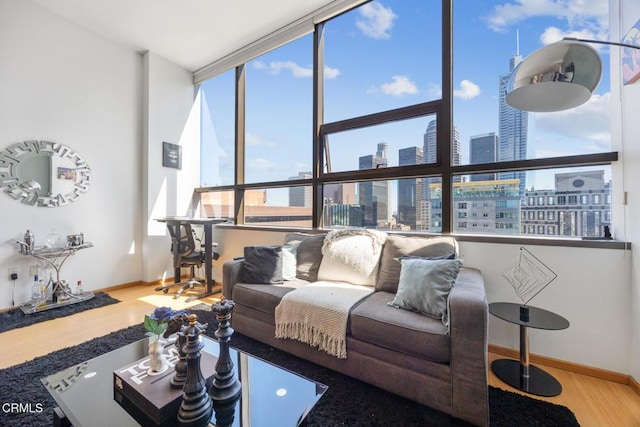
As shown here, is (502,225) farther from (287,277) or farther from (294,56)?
(294,56)

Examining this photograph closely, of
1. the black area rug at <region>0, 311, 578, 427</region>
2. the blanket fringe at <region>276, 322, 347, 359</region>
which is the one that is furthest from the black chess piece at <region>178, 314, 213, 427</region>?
the blanket fringe at <region>276, 322, 347, 359</region>

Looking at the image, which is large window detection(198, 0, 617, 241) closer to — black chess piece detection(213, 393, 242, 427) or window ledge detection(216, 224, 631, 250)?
window ledge detection(216, 224, 631, 250)

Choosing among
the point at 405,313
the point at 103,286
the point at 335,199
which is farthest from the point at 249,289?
the point at 103,286

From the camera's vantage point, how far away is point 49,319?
2.76 meters

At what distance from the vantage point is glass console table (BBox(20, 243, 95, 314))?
2938mm

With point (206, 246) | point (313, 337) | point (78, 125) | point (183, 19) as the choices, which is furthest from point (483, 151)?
point (78, 125)

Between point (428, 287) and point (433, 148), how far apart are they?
1.44m

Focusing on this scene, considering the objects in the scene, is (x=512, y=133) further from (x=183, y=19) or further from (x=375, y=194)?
(x=183, y=19)

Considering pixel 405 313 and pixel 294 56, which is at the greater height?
pixel 294 56

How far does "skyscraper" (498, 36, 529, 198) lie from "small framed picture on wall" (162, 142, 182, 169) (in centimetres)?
443

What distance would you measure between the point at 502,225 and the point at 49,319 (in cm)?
455

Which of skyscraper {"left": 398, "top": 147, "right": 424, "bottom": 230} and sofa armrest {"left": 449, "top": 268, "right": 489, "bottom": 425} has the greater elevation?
skyscraper {"left": 398, "top": 147, "right": 424, "bottom": 230}

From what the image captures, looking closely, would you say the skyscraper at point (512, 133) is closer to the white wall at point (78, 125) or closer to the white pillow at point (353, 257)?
the white pillow at point (353, 257)
